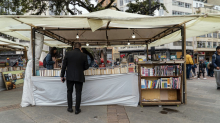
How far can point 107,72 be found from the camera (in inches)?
173

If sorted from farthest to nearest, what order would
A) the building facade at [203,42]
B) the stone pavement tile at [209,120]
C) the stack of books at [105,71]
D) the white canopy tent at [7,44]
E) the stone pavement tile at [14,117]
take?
1. the building facade at [203,42]
2. the white canopy tent at [7,44]
3. the stack of books at [105,71]
4. the stone pavement tile at [14,117]
5. the stone pavement tile at [209,120]

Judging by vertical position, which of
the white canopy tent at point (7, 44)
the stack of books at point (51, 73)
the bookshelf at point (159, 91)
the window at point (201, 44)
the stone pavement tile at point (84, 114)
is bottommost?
the stone pavement tile at point (84, 114)

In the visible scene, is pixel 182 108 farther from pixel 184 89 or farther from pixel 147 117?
pixel 147 117

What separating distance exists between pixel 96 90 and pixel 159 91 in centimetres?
192

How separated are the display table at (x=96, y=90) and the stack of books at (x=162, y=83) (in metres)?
0.26

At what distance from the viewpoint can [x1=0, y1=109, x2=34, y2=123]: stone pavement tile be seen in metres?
3.33

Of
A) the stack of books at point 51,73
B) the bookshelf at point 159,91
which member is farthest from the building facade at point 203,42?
the stack of books at point 51,73

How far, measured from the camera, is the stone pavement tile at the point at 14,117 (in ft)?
10.9

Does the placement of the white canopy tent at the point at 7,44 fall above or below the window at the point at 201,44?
below

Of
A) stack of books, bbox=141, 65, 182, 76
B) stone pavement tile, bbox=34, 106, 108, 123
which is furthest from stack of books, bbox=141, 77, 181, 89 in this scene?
stone pavement tile, bbox=34, 106, 108, 123

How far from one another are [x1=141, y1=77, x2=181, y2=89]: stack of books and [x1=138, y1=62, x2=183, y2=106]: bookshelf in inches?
1.1

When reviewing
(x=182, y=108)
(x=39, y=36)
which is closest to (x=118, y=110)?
(x=182, y=108)

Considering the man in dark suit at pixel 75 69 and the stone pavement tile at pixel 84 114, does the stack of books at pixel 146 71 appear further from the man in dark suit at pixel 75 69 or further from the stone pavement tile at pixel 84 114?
the man in dark suit at pixel 75 69

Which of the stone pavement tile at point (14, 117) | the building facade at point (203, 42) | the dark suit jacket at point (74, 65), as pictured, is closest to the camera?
the stone pavement tile at point (14, 117)
